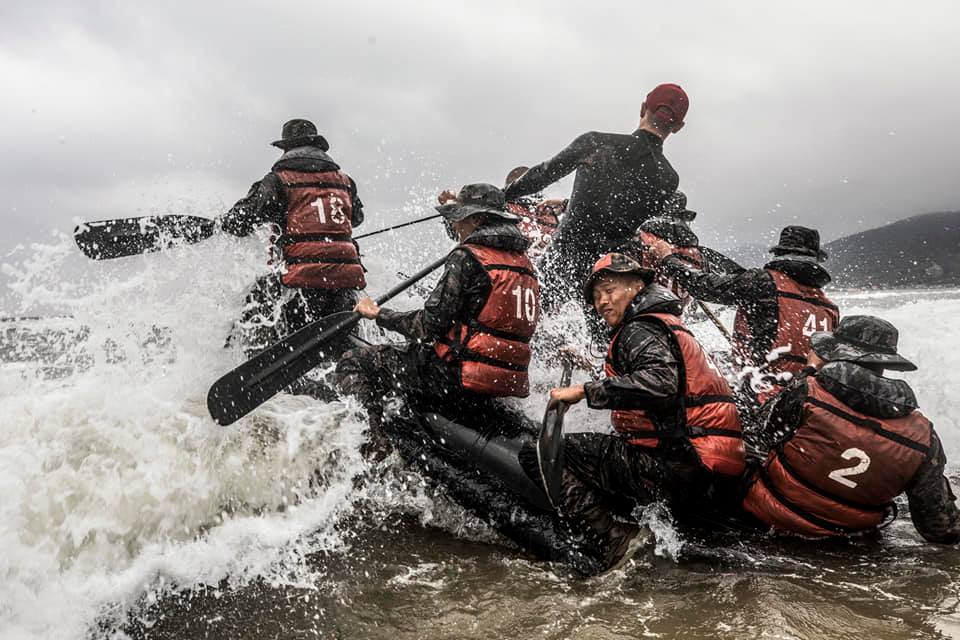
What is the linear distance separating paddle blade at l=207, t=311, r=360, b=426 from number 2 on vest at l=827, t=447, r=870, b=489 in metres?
3.27

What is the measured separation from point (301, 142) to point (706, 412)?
4.35 meters

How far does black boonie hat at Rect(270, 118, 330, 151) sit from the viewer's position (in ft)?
17.4

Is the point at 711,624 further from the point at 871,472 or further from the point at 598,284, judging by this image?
the point at 598,284

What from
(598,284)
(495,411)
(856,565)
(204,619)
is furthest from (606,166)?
(204,619)

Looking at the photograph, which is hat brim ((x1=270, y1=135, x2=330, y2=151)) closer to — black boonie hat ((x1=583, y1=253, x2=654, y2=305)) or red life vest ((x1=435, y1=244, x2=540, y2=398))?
red life vest ((x1=435, y1=244, x2=540, y2=398))

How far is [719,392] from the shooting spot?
3.12 m

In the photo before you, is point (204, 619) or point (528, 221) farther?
point (528, 221)

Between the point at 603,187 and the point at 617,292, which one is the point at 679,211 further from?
the point at 617,292

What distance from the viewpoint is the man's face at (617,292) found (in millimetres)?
3344

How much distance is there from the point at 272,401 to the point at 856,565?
4.24 meters

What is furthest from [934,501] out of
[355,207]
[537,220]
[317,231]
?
[537,220]

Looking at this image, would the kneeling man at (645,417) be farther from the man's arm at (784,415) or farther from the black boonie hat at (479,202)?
the black boonie hat at (479,202)

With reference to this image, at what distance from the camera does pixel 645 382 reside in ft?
9.73

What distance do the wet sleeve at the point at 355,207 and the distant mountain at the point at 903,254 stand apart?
3564 inches
